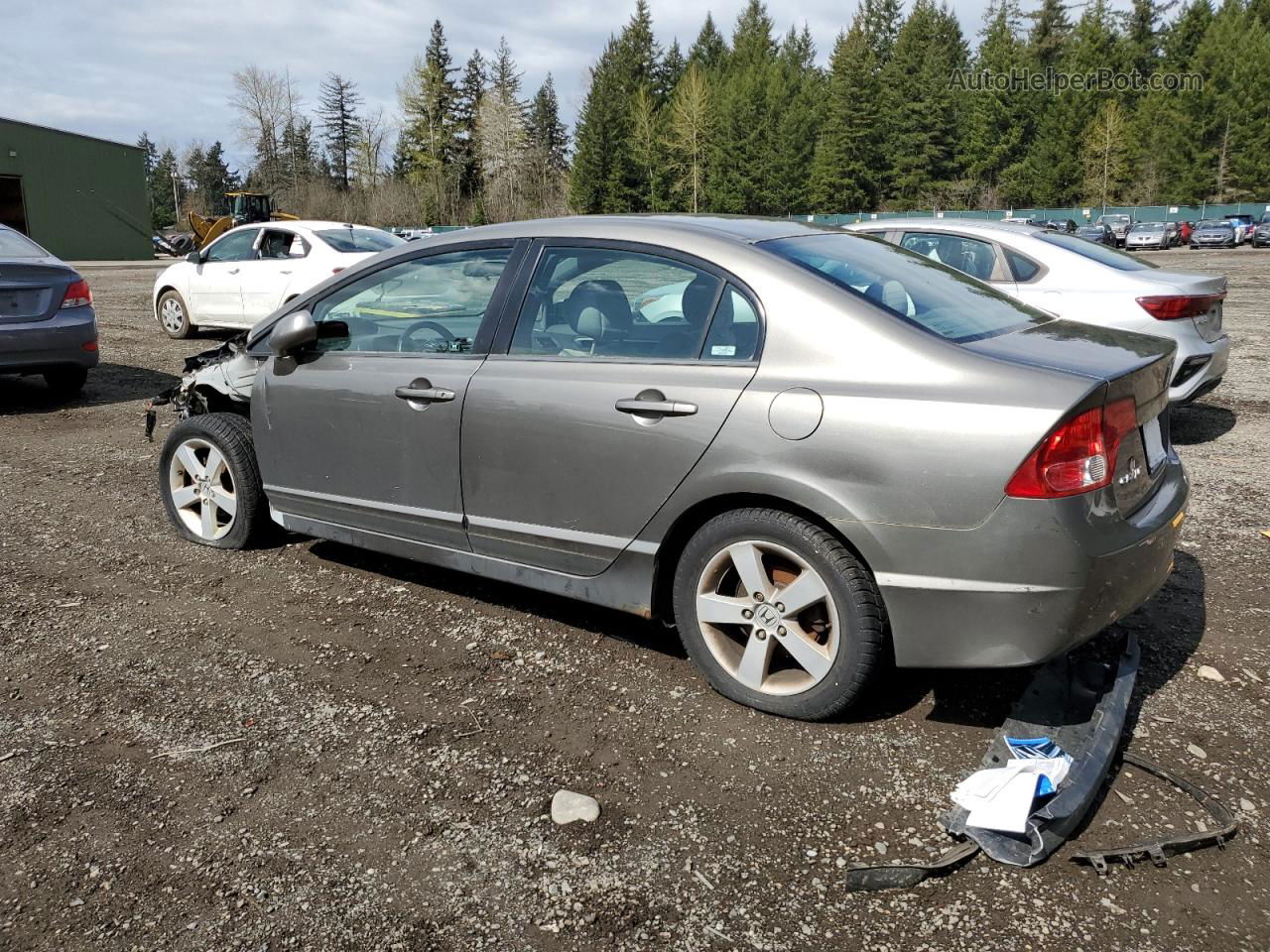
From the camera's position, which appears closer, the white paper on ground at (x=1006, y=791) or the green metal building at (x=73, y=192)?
the white paper on ground at (x=1006, y=791)

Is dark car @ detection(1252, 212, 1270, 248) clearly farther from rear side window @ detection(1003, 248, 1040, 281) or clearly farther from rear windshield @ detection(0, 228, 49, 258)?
rear windshield @ detection(0, 228, 49, 258)

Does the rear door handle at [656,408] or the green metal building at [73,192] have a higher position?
the green metal building at [73,192]

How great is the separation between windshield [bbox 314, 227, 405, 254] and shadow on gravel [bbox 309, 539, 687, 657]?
802cm

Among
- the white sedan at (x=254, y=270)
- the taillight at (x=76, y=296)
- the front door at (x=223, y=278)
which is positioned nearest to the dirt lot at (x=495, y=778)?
the taillight at (x=76, y=296)

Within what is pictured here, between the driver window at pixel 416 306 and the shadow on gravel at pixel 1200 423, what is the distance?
556cm

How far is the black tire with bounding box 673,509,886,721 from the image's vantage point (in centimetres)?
290

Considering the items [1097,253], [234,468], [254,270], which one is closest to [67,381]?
[254,270]

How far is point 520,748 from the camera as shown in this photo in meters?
3.04

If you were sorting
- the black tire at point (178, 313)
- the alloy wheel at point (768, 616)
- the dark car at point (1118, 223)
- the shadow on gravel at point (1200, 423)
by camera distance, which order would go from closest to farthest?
the alloy wheel at point (768, 616), the shadow on gravel at point (1200, 423), the black tire at point (178, 313), the dark car at point (1118, 223)

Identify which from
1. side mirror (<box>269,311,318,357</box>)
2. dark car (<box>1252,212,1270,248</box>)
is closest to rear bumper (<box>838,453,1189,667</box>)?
side mirror (<box>269,311,318,357</box>)

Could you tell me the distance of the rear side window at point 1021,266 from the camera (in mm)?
7020

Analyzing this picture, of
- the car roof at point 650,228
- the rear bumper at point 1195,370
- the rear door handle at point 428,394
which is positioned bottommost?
the rear bumper at point 1195,370

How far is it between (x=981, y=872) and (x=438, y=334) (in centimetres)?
273

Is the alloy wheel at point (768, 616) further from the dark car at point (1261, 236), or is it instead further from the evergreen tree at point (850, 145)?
the evergreen tree at point (850, 145)
